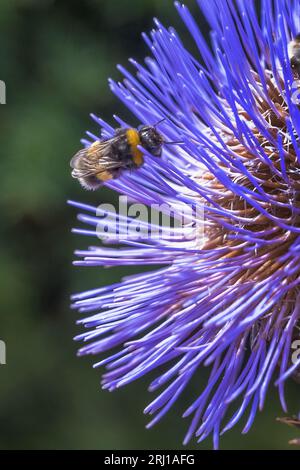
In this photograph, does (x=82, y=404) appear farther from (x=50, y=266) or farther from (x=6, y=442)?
(x=50, y=266)

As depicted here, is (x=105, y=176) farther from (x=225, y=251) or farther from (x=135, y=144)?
(x=225, y=251)

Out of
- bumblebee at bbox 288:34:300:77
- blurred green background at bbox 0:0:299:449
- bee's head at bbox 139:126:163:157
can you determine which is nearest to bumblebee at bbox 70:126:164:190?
bee's head at bbox 139:126:163:157

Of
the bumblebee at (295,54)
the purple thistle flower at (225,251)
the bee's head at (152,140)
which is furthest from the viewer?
the bee's head at (152,140)

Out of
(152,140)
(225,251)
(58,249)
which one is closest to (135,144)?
(152,140)

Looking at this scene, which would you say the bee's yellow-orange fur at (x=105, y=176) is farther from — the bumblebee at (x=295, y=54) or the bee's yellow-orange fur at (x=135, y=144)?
the bumblebee at (x=295, y=54)

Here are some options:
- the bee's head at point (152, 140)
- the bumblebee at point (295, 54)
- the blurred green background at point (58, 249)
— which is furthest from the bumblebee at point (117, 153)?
the blurred green background at point (58, 249)

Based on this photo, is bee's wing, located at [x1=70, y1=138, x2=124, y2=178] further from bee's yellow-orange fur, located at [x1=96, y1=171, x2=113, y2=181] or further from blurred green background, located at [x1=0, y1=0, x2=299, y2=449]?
blurred green background, located at [x1=0, y1=0, x2=299, y2=449]
